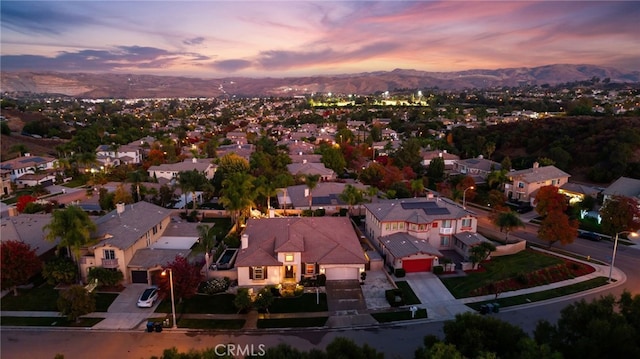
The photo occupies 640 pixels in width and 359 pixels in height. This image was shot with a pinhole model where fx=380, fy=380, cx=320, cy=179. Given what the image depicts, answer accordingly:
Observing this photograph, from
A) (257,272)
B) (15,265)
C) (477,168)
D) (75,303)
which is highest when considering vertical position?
(477,168)

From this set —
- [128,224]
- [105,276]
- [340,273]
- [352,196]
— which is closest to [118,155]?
[128,224]

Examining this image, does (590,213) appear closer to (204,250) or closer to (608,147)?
(608,147)

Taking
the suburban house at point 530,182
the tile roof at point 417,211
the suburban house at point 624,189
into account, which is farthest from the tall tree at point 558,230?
the suburban house at point 530,182

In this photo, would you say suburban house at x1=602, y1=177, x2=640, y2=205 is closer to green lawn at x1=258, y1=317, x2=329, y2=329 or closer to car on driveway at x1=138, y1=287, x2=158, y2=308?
green lawn at x1=258, y1=317, x2=329, y2=329

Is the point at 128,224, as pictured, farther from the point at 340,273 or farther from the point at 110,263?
the point at 340,273

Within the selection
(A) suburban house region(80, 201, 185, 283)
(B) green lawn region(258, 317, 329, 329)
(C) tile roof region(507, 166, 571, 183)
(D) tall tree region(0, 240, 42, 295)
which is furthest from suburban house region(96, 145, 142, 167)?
(C) tile roof region(507, 166, 571, 183)

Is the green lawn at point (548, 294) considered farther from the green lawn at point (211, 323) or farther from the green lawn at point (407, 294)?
the green lawn at point (211, 323)
